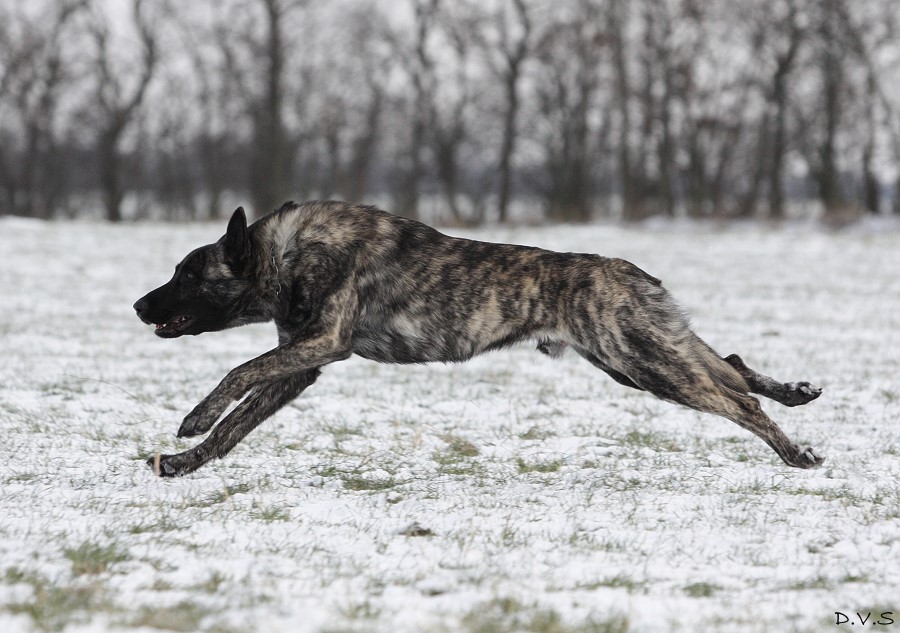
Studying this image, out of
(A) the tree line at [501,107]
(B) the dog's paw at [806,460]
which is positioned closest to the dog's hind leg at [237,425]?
(B) the dog's paw at [806,460]

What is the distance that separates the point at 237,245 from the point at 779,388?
3263mm

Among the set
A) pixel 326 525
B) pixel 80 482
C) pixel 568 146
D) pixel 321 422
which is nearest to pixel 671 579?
pixel 326 525

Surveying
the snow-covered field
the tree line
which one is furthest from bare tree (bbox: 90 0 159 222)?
the snow-covered field

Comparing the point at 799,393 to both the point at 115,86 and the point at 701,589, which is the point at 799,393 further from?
the point at 115,86

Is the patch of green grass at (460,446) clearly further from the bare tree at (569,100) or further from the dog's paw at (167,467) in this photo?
the bare tree at (569,100)

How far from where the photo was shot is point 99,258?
66.2ft

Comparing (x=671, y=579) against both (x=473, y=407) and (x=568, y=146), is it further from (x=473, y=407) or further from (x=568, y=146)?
(x=568, y=146)

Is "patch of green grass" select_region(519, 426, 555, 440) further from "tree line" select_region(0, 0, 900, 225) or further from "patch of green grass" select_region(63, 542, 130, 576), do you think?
"tree line" select_region(0, 0, 900, 225)

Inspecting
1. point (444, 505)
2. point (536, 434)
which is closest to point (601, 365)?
point (536, 434)

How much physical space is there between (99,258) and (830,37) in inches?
1069

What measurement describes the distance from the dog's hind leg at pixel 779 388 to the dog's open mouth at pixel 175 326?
319 centimetres

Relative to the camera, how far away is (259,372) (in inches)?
199

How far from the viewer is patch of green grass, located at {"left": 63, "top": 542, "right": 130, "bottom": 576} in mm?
3495

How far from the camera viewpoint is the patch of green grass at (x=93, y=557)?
3495 millimetres
